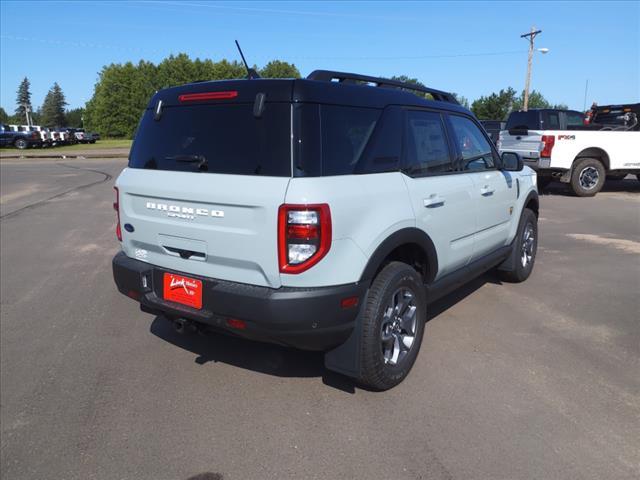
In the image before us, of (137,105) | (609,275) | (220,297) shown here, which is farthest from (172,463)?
(137,105)

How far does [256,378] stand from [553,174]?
11402mm

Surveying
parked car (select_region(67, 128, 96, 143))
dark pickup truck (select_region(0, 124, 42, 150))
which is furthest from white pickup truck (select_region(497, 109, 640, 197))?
parked car (select_region(67, 128, 96, 143))

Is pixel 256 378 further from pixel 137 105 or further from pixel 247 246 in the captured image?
pixel 137 105

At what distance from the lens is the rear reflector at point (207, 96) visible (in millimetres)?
2980

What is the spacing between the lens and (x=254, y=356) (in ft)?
12.4

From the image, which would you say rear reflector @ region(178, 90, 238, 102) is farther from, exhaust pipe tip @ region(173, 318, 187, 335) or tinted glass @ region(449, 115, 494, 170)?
tinted glass @ region(449, 115, 494, 170)

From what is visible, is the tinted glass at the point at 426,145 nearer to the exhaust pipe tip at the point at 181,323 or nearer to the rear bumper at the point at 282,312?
the rear bumper at the point at 282,312

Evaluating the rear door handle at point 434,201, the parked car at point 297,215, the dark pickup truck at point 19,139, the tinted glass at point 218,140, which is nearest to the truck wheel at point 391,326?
the parked car at point 297,215

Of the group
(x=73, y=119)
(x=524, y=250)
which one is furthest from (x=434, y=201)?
(x=73, y=119)

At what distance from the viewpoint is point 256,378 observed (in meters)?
3.45

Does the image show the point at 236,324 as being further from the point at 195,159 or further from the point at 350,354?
the point at 195,159

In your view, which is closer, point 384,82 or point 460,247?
point 384,82

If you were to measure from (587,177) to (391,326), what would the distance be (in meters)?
11.5

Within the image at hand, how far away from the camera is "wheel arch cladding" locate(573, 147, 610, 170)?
1210 cm
